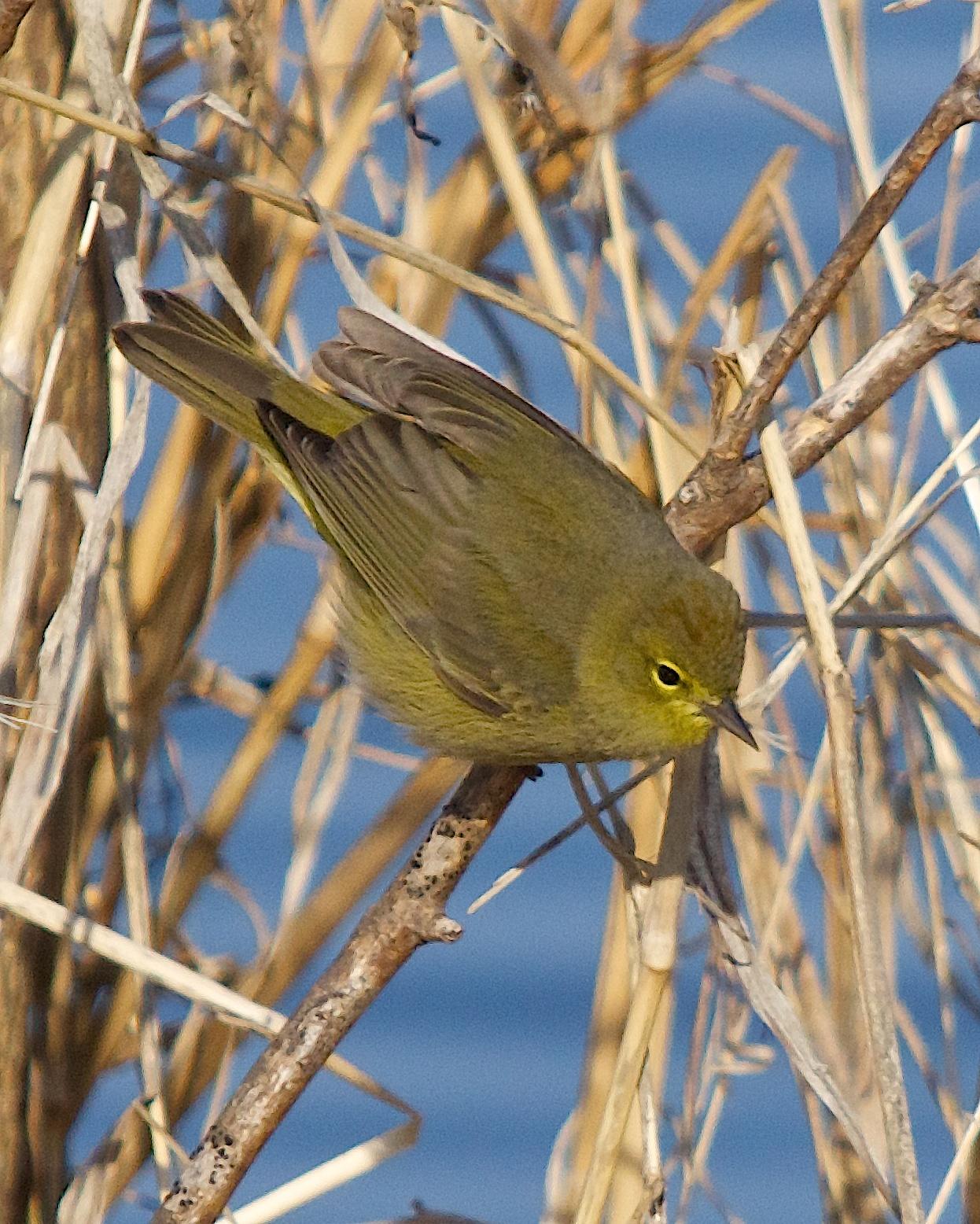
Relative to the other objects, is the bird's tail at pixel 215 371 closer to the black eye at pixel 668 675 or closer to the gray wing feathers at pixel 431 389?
the gray wing feathers at pixel 431 389

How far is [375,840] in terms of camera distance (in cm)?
262

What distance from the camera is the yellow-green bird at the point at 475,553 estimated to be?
7.73 ft

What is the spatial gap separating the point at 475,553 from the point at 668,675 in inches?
17.2

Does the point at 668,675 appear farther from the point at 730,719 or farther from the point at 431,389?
the point at 431,389

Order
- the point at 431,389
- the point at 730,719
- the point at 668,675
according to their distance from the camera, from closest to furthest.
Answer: the point at 730,719, the point at 668,675, the point at 431,389

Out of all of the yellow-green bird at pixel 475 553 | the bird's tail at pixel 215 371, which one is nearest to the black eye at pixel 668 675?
the yellow-green bird at pixel 475 553

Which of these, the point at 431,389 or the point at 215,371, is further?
the point at 431,389

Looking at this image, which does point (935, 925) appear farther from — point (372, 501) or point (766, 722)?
point (372, 501)

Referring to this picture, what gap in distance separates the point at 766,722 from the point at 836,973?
40 centimetres

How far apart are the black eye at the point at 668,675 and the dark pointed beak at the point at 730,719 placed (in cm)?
7

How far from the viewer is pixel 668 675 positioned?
7.87 ft

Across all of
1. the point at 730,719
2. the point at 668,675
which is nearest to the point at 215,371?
the point at 668,675

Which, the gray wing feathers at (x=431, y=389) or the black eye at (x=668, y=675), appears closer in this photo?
the black eye at (x=668, y=675)

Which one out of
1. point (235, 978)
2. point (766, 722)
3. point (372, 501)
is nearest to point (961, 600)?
point (766, 722)
